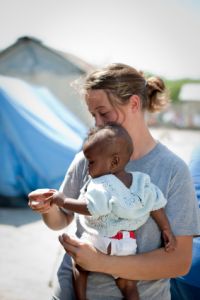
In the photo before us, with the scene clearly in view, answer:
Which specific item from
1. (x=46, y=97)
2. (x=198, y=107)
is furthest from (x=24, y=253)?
(x=198, y=107)

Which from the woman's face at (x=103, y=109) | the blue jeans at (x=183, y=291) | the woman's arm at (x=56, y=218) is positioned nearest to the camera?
the woman's face at (x=103, y=109)

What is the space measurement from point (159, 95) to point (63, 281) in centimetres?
81

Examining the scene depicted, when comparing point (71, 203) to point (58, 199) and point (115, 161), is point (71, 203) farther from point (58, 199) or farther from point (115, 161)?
point (115, 161)

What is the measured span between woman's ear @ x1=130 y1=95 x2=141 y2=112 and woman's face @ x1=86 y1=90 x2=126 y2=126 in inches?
1.8

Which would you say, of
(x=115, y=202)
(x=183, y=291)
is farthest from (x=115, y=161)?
(x=183, y=291)

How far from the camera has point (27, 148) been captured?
5.74m

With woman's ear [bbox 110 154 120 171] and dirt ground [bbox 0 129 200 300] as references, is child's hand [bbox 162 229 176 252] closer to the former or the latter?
woman's ear [bbox 110 154 120 171]

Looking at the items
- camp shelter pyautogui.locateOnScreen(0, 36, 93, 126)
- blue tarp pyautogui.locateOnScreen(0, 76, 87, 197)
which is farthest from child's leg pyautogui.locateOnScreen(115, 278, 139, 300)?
camp shelter pyautogui.locateOnScreen(0, 36, 93, 126)

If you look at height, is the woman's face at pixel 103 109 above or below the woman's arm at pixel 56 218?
above

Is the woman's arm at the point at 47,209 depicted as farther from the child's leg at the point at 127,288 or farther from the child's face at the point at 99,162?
the child's leg at the point at 127,288

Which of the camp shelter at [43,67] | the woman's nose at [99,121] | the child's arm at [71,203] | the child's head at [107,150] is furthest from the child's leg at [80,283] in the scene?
the camp shelter at [43,67]

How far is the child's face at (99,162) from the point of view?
1604 mm

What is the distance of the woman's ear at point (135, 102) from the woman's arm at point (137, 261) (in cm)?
49

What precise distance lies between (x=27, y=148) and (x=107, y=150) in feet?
13.9
